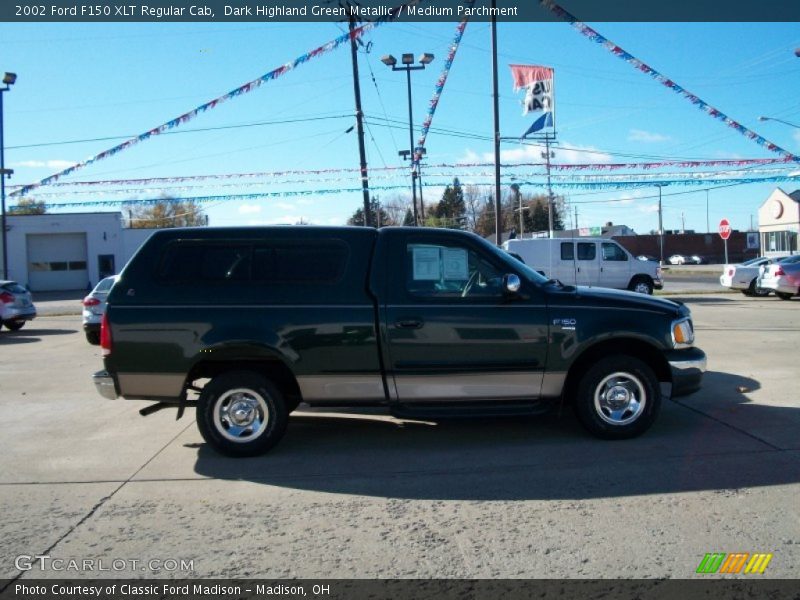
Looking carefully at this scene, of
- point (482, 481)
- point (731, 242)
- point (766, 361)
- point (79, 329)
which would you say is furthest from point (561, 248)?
point (731, 242)

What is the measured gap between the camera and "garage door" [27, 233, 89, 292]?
164ft

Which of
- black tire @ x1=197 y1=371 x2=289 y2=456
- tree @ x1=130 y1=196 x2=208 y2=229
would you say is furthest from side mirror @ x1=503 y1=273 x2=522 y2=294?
tree @ x1=130 y1=196 x2=208 y2=229

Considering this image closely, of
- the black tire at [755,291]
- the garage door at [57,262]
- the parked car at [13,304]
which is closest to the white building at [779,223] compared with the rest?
the black tire at [755,291]

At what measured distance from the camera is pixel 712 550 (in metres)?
4.00

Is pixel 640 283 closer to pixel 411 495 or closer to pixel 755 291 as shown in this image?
pixel 755 291

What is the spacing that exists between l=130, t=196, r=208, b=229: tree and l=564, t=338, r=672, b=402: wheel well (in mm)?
31477

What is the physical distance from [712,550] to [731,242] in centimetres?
9442

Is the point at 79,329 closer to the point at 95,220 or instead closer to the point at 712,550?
the point at 712,550

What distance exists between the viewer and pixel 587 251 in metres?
22.8

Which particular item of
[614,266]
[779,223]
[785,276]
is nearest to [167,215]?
[614,266]

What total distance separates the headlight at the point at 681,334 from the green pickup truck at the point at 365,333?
1cm

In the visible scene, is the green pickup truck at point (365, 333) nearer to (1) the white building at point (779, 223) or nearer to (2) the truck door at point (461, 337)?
(2) the truck door at point (461, 337)

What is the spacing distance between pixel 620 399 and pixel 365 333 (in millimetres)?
2340

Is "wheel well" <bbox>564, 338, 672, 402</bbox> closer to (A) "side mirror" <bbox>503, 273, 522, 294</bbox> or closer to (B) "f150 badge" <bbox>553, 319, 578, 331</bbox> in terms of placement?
(B) "f150 badge" <bbox>553, 319, 578, 331</bbox>
